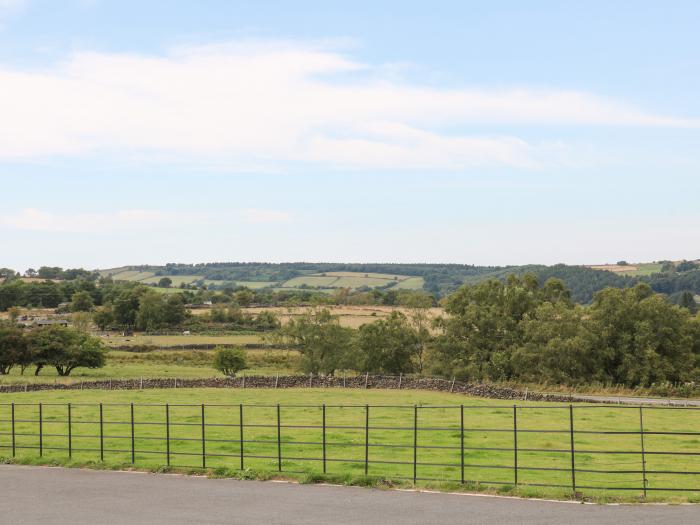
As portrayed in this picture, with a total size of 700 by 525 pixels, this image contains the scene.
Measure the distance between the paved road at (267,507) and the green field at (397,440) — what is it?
72.0 inches

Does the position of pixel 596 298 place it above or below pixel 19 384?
above

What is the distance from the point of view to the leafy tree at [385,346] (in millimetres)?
92062

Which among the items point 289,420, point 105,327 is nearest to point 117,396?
point 289,420

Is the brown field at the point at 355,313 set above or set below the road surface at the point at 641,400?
above

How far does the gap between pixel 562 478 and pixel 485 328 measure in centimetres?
5910

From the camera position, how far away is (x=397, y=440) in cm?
3919

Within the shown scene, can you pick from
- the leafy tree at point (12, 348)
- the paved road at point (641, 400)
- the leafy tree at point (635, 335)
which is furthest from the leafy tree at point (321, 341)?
the paved road at point (641, 400)

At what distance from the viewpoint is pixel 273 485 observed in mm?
26172

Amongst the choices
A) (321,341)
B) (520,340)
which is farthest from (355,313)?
(520,340)

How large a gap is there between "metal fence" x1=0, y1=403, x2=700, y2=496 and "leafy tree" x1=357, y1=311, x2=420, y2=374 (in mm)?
35636

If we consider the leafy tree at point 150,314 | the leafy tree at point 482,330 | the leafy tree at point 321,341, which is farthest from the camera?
the leafy tree at point 150,314

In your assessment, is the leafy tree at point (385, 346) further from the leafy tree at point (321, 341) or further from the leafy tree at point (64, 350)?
the leafy tree at point (64, 350)

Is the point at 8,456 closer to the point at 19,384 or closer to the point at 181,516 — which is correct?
the point at 181,516

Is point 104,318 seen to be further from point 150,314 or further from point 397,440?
point 397,440
